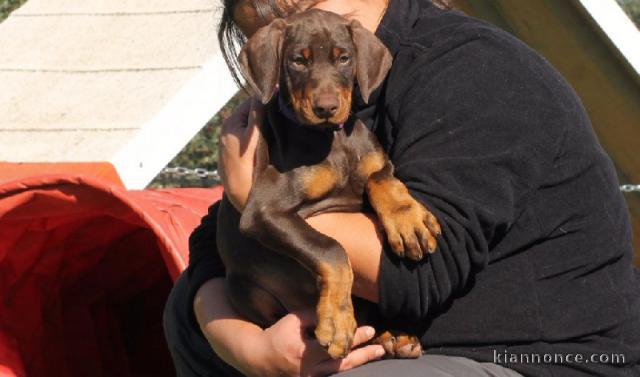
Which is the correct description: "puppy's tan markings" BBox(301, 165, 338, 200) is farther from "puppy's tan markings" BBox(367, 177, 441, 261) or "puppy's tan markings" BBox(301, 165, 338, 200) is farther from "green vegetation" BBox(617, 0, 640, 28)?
"green vegetation" BBox(617, 0, 640, 28)

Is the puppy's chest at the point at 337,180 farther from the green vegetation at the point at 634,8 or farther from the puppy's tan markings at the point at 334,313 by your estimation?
the green vegetation at the point at 634,8

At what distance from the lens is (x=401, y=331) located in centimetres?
285

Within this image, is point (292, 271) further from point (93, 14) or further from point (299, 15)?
point (93, 14)

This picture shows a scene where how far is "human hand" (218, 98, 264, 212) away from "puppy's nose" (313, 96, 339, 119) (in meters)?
0.29

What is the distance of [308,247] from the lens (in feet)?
8.86

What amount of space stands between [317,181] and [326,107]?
0.68 ft

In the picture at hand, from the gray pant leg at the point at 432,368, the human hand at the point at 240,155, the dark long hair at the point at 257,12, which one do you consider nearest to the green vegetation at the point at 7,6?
the dark long hair at the point at 257,12

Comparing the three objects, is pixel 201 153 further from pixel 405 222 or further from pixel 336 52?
pixel 405 222

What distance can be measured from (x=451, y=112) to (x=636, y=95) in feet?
8.78

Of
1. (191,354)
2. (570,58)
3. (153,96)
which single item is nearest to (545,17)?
(570,58)

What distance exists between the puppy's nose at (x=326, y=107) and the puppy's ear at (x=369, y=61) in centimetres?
15

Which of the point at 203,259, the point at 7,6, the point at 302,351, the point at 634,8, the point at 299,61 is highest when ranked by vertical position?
the point at 299,61

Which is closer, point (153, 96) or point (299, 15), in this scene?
point (299, 15)

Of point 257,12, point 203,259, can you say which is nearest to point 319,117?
point 257,12
